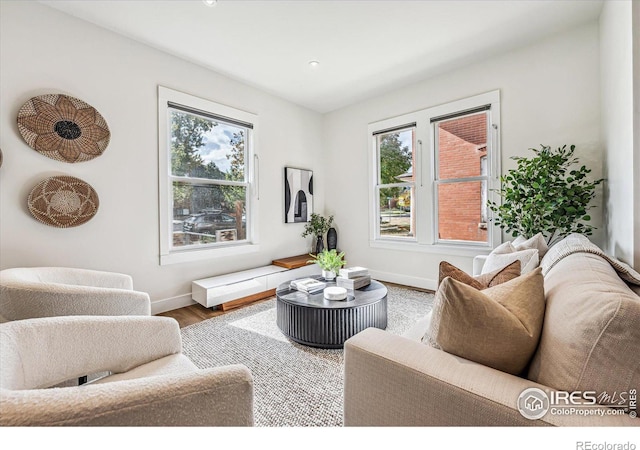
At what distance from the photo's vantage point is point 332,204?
4.76 meters

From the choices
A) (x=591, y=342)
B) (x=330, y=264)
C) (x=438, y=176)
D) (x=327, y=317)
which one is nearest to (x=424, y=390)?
(x=591, y=342)

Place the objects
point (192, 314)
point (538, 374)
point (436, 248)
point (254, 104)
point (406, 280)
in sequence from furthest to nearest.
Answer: point (406, 280) → point (254, 104) → point (436, 248) → point (192, 314) → point (538, 374)

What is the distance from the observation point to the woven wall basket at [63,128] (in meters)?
2.20

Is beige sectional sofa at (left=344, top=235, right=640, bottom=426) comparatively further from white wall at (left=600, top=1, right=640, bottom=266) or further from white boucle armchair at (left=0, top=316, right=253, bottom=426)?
white wall at (left=600, top=1, right=640, bottom=266)

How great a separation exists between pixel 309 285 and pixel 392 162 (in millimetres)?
2461

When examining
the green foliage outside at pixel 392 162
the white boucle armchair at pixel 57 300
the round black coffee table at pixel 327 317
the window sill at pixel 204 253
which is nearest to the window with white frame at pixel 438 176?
the green foliage outside at pixel 392 162

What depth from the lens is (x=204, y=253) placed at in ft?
10.8

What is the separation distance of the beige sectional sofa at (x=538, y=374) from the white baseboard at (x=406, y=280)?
268cm

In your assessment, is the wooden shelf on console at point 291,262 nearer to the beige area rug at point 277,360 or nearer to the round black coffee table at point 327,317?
the beige area rug at point 277,360

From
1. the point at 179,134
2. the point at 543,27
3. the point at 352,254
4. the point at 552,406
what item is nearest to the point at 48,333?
the point at 552,406

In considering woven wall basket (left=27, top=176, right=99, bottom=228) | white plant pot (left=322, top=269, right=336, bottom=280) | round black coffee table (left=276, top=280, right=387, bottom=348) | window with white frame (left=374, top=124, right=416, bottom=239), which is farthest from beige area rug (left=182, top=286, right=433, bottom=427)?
woven wall basket (left=27, top=176, right=99, bottom=228)

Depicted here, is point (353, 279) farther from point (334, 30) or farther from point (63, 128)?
point (63, 128)

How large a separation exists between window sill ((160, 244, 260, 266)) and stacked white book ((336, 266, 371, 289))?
1608mm

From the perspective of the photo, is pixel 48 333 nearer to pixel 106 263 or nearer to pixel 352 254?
pixel 106 263
